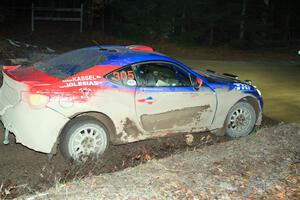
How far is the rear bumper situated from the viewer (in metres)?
5.54

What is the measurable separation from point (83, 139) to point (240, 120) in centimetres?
296

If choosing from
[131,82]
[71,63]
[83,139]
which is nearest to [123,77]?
[131,82]

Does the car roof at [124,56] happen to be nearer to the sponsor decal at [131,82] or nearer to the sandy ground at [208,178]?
the sponsor decal at [131,82]

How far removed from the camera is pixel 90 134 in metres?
5.93

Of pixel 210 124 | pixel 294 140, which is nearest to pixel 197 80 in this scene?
pixel 210 124

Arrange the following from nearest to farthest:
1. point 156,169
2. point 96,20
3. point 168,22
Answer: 1. point 156,169
2. point 168,22
3. point 96,20

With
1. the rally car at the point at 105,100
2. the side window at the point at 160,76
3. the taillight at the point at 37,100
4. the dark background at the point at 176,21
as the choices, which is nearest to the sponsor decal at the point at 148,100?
the rally car at the point at 105,100

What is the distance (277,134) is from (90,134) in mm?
3067

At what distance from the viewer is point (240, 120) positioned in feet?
24.8

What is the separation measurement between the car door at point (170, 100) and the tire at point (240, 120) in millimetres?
498

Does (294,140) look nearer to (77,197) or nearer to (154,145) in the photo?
(154,145)

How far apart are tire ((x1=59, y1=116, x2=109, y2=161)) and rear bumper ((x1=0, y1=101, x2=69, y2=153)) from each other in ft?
0.47

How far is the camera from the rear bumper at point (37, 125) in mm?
5539

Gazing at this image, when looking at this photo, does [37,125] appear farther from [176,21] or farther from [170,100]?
[176,21]
